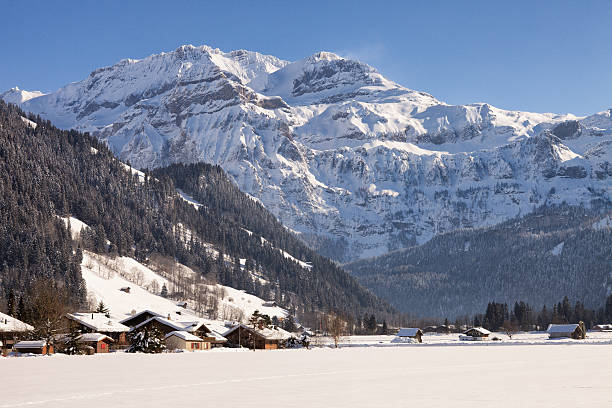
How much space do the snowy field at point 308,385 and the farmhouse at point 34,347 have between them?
100 feet

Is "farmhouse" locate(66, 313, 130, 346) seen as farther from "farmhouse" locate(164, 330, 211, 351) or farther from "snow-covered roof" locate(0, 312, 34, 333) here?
"farmhouse" locate(164, 330, 211, 351)

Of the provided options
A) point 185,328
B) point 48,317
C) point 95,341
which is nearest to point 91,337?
point 95,341

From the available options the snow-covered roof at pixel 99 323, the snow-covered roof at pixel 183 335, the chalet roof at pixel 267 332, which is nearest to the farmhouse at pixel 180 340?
the snow-covered roof at pixel 183 335

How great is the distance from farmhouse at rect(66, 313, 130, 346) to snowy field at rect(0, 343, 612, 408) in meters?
58.9

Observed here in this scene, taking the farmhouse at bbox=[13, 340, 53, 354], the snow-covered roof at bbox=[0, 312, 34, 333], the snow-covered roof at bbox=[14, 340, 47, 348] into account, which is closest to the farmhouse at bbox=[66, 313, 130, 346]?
the snow-covered roof at bbox=[0, 312, 34, 333]

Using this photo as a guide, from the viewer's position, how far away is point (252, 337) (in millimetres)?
160875

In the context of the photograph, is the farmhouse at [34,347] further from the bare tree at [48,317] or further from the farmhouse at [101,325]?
the farmhouse at [101,325]

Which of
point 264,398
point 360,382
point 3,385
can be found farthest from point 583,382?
point 3,385

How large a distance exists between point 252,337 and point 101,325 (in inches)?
1267

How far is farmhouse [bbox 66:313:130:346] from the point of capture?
458 ft

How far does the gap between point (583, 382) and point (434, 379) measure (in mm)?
11087

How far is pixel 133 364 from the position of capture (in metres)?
84.9

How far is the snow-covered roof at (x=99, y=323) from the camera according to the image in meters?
140

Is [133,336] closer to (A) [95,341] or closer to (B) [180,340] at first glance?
(B) [180,340]
